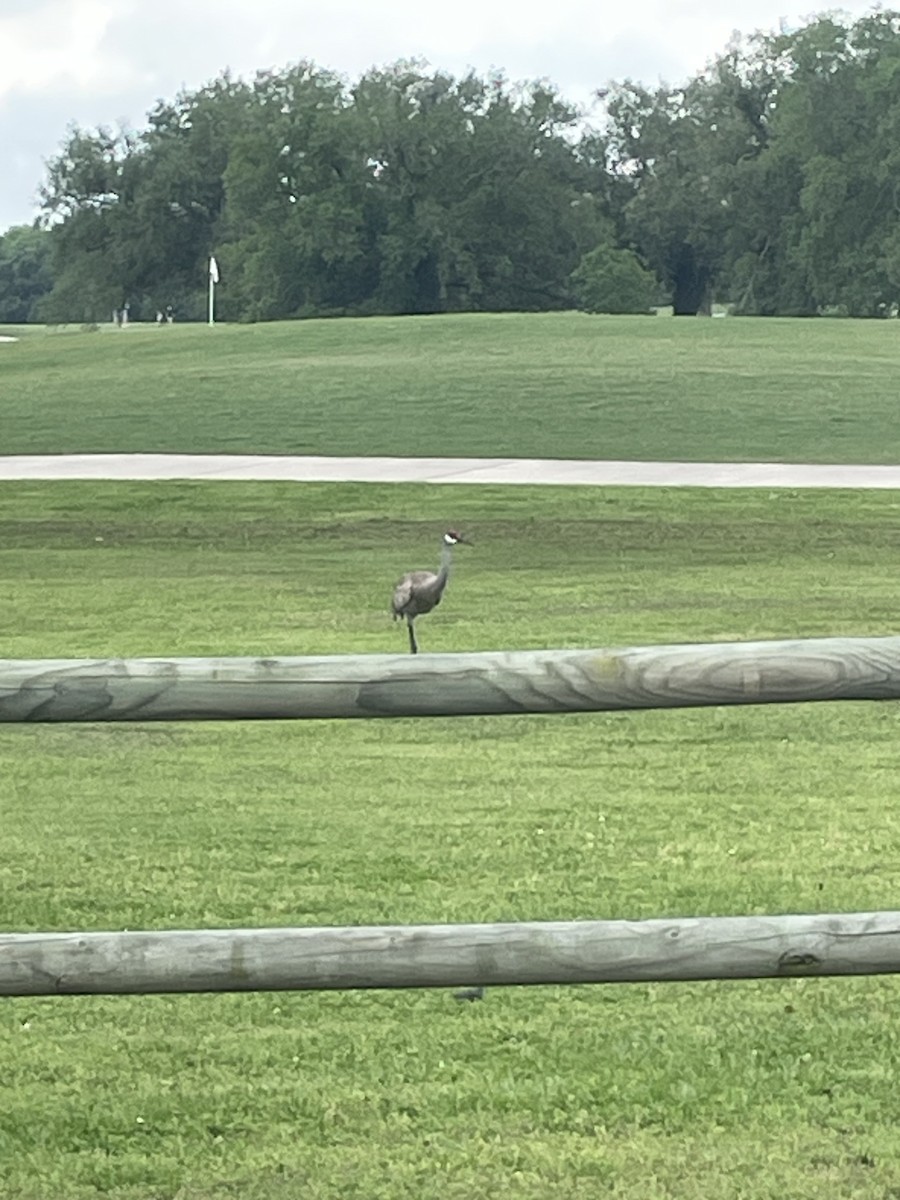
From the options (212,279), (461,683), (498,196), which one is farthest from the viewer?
(498,196)

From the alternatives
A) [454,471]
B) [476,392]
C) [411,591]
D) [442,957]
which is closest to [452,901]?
[442,957]

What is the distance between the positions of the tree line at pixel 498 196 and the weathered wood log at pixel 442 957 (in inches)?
3006

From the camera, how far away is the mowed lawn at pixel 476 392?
31.0 m

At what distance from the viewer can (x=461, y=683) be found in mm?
4039

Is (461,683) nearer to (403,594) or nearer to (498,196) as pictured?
(403,594)

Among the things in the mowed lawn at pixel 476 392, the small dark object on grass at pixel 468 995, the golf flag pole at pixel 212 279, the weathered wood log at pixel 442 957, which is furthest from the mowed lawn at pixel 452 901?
the golf flag pole at pixel 212 279

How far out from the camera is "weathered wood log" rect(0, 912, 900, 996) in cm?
410

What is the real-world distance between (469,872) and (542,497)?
16.4 metres

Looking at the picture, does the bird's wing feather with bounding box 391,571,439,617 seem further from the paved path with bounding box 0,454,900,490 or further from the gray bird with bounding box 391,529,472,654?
the paved path with bounding box 0,454,900,490

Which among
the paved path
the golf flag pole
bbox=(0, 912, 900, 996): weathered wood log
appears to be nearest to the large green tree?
the golf flag pole

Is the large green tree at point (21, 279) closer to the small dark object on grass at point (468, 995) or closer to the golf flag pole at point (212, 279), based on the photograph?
the golf flag pole at point (212, 279)

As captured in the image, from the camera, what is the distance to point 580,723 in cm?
1115

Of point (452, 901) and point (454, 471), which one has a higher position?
point (452, 901)

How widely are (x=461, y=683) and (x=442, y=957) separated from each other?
50 cm
